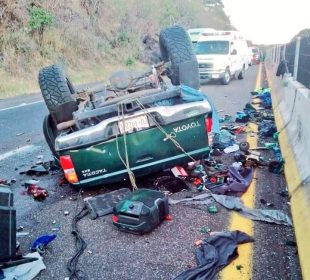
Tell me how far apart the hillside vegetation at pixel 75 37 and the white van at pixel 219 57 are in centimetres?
668

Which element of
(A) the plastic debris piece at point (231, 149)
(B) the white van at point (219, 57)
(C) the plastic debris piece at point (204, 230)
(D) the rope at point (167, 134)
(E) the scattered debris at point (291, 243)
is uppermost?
(D) the rope at point (167, 134)

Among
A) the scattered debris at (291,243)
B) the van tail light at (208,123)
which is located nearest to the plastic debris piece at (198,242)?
the scattered debris at (291,243)

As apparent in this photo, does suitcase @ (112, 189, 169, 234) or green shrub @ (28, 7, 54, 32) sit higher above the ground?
green shrub @ (28, 7, 54, 32)

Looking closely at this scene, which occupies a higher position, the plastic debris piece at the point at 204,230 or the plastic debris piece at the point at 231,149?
the plastic debris piece at the point at 204,230

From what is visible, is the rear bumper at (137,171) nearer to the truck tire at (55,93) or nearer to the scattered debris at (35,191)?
the scattered debris at (35,191)

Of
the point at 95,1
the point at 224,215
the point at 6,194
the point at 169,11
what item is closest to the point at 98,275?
the point at 6,194

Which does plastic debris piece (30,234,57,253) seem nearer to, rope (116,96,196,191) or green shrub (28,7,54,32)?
rope (116,96,196,191)

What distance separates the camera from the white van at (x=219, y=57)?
1720cm

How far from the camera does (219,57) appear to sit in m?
17.5

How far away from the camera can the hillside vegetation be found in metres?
18.8

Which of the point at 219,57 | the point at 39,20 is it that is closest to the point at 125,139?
the point at 219,57

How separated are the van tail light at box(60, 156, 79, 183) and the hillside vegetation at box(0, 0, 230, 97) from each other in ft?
42.0

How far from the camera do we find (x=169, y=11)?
41.5 meters

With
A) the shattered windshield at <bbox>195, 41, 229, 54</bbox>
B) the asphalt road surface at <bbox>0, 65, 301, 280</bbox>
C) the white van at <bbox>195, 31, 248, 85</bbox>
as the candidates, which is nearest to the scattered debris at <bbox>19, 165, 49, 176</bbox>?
the asphalt road surface at <bbox>0, 65, 301, 280</bbox>
